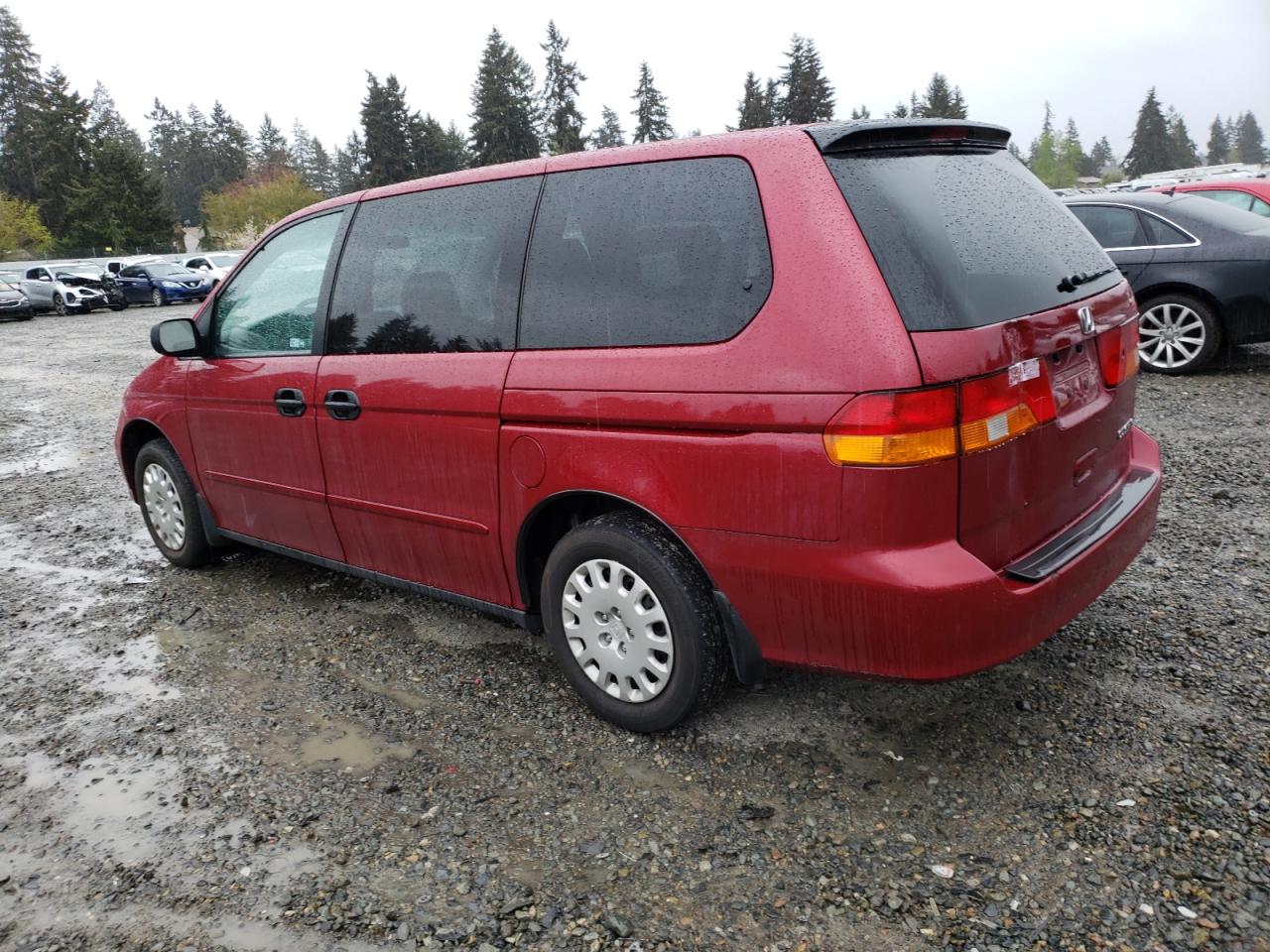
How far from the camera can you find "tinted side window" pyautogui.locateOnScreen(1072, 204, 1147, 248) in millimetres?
8383

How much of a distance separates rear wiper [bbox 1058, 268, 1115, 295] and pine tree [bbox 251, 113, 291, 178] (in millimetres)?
105054

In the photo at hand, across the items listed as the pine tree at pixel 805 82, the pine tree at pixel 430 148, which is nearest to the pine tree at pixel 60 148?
the pine tree at pixel 430 148

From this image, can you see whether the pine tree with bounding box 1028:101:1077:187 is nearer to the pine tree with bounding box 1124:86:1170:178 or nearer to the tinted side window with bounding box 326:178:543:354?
the pine tree with bounding box 1124:86:1170:178

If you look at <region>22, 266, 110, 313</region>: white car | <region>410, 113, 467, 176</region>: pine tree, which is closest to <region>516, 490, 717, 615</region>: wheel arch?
<region>22, 266, 110, 313</region>: white car

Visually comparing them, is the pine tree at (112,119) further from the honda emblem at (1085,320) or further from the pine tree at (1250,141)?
the pine tree at (1250,141)

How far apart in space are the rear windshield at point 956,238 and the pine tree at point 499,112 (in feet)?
233

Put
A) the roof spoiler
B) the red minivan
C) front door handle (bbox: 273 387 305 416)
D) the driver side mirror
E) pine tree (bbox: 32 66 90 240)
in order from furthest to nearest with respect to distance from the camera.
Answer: pine tree (bbox: 32 66 90 240) → the driver side mirror → front door handle (bbox: 273 387 305 416) → the roof spoiler → the red minivan

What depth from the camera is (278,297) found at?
421cm

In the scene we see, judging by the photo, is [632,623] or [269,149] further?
[269,149]

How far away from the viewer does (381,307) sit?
3660mm

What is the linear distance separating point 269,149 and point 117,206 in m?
52.5

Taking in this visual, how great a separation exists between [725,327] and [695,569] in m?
0.73

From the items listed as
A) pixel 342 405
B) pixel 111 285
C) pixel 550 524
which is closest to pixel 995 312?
pixel 550 524

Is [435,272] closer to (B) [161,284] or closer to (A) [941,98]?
(B) [161,284]
